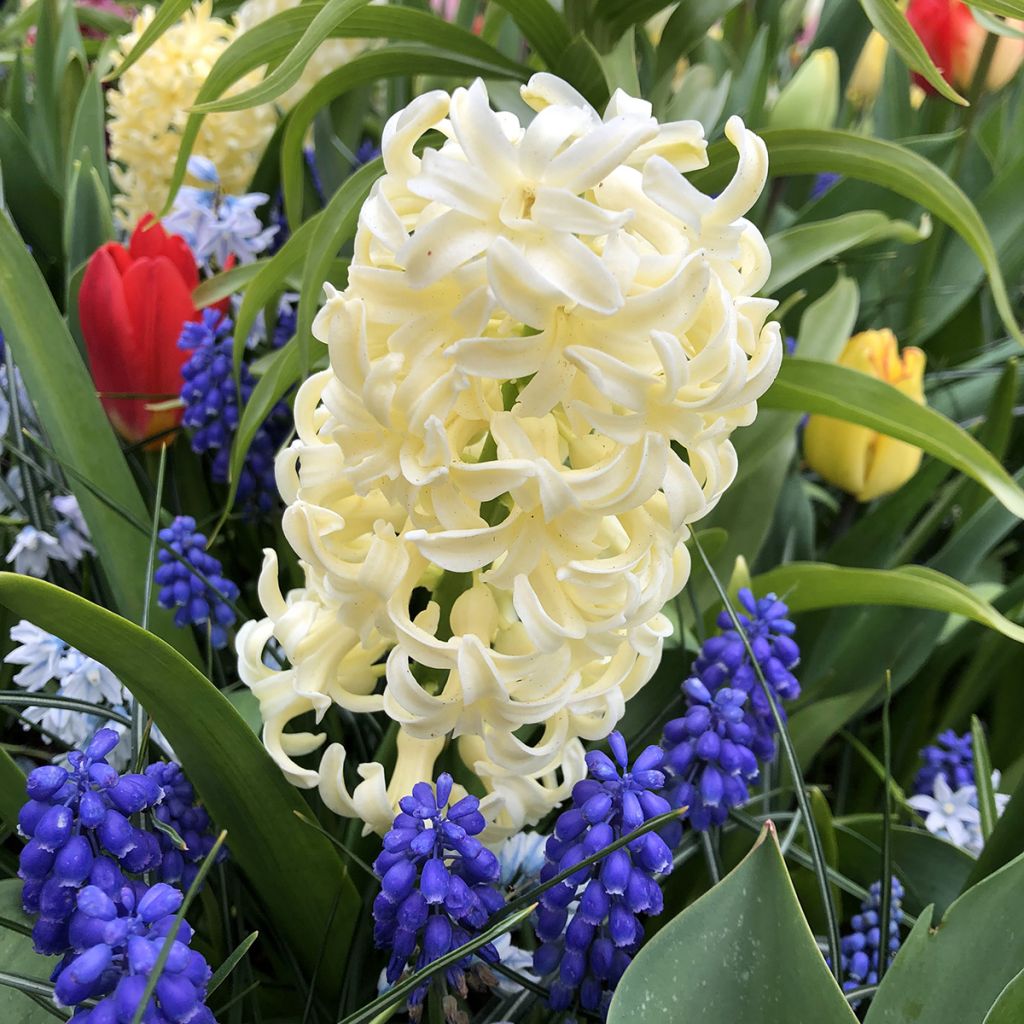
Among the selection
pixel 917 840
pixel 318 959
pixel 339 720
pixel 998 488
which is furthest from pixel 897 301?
pixel 318 959

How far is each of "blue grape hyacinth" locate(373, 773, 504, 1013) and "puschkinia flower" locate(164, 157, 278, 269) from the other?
55 cm

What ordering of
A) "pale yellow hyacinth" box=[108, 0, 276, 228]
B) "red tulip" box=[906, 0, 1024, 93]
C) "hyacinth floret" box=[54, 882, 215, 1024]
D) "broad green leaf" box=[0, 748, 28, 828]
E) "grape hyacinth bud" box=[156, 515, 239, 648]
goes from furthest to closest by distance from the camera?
1. "red tulip" box=[906, 0, 1024, 93]
2. "pale yellow hyacinth" box=[108, 0, 276, 228]
3. "grape hyacinth bud" box=[156, 515, 239, 648]
4. "broad green leaf" box=[0, 748, 28, 828]
5. "hyacinth floret" box=[54, 882, 215, 1024]

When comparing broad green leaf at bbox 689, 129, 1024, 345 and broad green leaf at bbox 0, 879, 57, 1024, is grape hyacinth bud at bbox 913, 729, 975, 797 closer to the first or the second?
broad green leaf at bbox 689, 129, 1024, 345

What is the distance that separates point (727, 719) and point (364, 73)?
49cm

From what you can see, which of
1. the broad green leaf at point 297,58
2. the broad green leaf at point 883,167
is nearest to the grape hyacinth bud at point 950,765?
the broad green leaf at point 883,167

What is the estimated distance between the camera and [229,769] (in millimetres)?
480

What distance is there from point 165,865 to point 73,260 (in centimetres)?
53

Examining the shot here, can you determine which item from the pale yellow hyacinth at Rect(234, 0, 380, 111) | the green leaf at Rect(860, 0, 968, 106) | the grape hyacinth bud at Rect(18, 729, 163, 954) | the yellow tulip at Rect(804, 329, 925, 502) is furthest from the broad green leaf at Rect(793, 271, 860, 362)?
the grape hyacinth bud at Rect(18, 729, 163, 954)

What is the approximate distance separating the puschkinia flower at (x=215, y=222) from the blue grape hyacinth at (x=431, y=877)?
55 cm

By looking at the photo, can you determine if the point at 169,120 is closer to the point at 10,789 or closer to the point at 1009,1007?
the point at 10,789

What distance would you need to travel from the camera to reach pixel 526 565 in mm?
414

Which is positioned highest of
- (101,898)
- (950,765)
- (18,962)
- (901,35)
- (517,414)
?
(901,35)

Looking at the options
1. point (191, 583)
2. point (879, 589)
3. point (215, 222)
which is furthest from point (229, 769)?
point (215, 222)

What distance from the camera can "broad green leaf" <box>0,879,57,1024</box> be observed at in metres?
0.44
